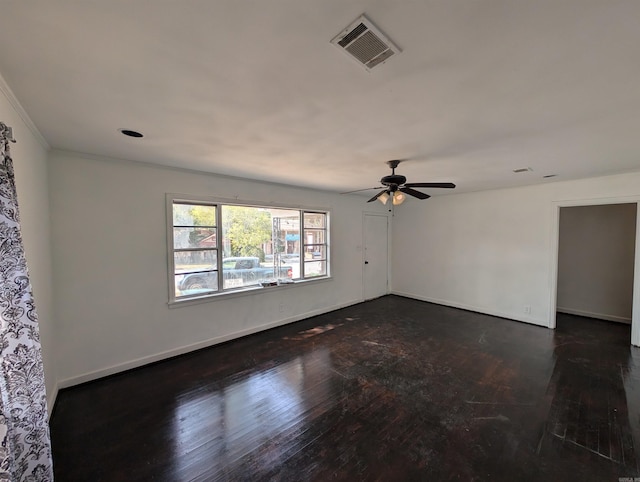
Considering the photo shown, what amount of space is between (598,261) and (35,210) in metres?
8.09

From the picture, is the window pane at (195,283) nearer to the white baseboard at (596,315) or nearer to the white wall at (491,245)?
the white wall at (491,245)

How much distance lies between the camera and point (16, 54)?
1.27 metres

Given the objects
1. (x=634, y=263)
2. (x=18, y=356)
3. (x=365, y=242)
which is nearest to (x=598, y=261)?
(x=634, y=263)

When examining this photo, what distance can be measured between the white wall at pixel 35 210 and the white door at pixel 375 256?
5.16 metres

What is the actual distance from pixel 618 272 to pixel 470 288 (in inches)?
93.5

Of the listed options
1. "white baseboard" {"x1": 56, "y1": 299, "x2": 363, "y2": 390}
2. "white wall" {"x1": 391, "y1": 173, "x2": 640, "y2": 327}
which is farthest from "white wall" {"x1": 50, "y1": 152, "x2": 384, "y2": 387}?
"white wall" {"x1": 391, "y1": 173, "x2": 640, "y2": 327}

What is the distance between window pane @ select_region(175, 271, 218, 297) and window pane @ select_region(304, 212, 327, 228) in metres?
1.95

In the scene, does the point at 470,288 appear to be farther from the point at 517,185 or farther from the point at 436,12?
the point at 436,12

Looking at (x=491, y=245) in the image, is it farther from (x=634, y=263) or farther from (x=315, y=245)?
(x=315, y=245)

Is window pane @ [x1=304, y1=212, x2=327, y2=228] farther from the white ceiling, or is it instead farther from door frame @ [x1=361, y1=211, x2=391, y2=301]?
the white ceiling

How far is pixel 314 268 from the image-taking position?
532cm

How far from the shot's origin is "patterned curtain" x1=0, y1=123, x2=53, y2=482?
1.25 metres

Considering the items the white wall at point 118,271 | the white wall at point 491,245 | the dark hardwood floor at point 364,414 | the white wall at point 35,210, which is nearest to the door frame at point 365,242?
the white wall at point 491,245

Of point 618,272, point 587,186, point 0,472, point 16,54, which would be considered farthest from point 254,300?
point 618,272
